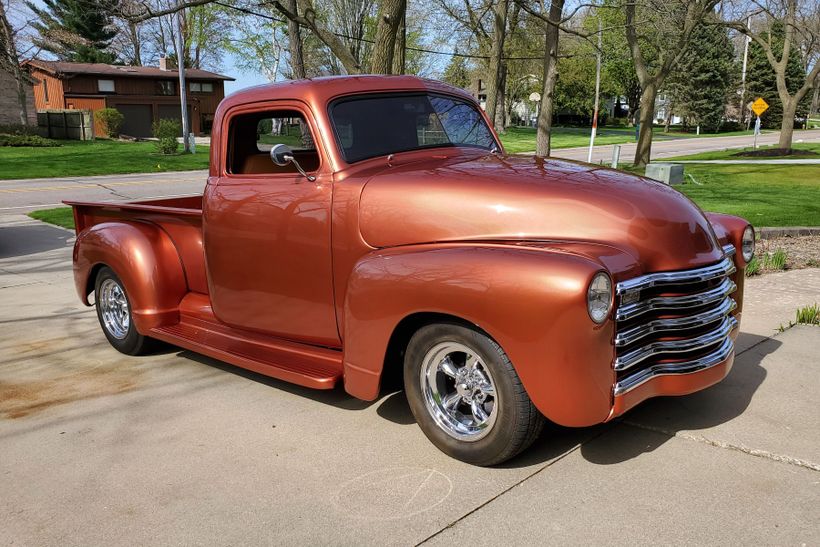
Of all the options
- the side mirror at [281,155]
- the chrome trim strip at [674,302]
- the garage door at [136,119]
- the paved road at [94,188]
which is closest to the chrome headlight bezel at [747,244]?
the chrome trim strip at [674,302]

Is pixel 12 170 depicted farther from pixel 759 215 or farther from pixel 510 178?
pixel 510 178

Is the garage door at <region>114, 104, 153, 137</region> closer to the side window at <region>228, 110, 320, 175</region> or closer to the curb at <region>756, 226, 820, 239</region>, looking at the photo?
the curb at <region>756, 226, 820, 239</region>

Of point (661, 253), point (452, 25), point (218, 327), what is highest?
point (452, 25)

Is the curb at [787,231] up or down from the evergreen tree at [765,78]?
down

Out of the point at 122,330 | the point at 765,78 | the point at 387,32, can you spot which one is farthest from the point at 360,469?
the point at 765,78

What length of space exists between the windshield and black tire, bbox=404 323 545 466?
1.22 meters

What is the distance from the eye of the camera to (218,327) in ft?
15.6

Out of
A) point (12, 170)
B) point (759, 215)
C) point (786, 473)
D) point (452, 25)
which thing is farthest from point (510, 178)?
point (452, 25)

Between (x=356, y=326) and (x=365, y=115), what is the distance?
1.32m

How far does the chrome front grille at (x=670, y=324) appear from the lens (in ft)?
9.82

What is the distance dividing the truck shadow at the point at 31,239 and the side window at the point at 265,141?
6469mm

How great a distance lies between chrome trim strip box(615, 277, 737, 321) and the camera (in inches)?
116

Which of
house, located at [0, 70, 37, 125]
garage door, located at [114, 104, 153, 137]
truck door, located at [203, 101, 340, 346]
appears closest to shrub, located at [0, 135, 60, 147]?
house, located at [0, 70, 37, 125]

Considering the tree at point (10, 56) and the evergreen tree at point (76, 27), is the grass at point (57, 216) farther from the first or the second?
the evergreen tree at point (76, 27)
